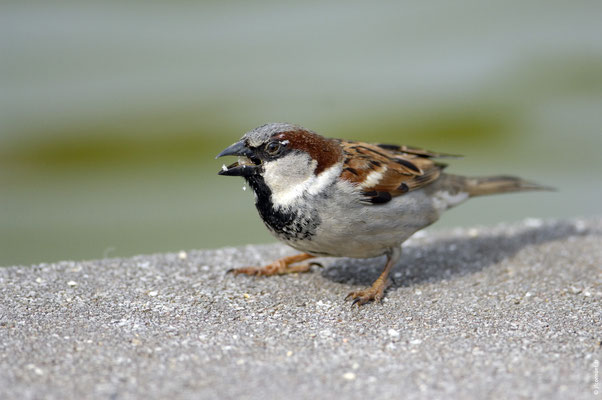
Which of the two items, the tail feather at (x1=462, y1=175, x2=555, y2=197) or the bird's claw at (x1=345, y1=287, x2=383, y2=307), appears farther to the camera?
the tail feather at (x1=462, y1=175, x2=555, y2=197)

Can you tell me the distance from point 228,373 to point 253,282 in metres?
1.32

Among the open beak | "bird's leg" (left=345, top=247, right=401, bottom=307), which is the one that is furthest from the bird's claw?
the open beak

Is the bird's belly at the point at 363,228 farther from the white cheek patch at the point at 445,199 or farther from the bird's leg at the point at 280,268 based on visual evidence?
the bird's leg at the point at 280,268

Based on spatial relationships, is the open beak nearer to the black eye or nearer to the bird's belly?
the black eye

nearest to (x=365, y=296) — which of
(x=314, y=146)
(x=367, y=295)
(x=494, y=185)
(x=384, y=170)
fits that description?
(x=367, y=295)

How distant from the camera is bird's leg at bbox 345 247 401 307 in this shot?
3.49 meters

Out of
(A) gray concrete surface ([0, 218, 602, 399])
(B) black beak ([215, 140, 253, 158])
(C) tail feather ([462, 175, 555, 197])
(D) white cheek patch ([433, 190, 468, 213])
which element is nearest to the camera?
(A) gray concrete surface ([0, 218, 602, 399])

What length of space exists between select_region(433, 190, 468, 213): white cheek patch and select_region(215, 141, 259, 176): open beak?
1.25 metres

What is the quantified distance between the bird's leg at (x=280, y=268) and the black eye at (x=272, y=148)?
0.86 meters

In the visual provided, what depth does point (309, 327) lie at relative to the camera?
3.11 metres

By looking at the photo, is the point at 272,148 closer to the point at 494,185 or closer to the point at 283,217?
the point at 283,217

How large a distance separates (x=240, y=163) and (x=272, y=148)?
0.18 metres

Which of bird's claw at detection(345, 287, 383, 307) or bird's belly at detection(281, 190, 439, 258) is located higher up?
bird's belly at detection(281, 190, 439, 258)

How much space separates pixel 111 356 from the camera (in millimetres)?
2668
